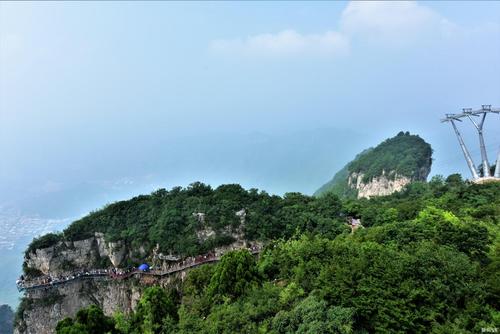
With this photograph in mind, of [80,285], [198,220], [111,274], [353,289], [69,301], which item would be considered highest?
[198,220]

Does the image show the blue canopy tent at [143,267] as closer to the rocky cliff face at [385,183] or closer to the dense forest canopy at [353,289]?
the dense forest canopy at [353,289]

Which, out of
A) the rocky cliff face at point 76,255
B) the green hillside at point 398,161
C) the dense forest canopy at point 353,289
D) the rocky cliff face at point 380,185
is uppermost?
the green hillside at point 398,161

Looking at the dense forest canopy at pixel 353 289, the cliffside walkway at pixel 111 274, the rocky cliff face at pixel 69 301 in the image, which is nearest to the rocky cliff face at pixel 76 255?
the cliffside walkway at pixel 111 274

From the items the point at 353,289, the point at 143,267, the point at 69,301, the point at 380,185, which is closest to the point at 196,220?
the point at 143,267

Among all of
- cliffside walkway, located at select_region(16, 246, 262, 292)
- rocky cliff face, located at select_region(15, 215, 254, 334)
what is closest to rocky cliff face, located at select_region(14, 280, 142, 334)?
rocky cliff face, located at select_region(15, 215, 254, 334)

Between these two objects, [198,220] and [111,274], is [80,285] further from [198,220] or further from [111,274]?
[198,220]

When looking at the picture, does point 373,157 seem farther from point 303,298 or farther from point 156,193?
point 303,298

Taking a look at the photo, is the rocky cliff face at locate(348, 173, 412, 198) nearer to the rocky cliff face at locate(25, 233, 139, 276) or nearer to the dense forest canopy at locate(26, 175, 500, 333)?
the dense forest canopy at locate(26, 175, 500, 333)
